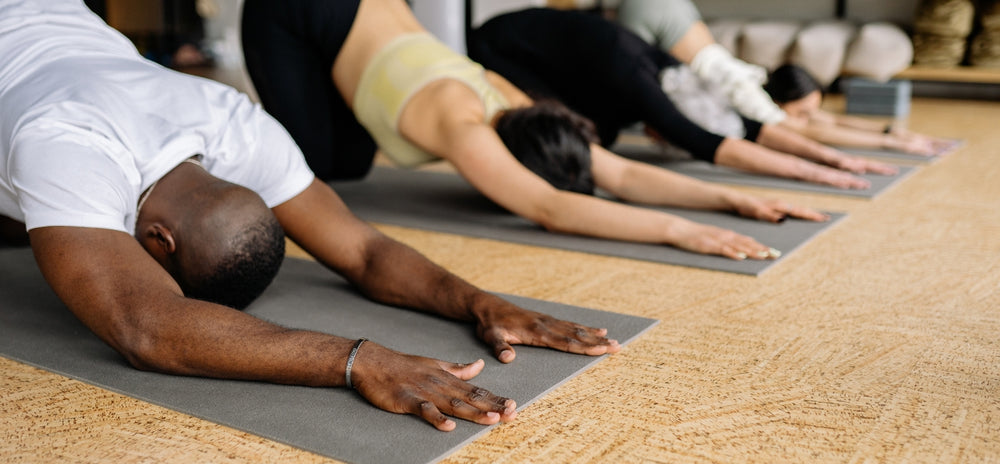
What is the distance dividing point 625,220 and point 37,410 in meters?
1.48

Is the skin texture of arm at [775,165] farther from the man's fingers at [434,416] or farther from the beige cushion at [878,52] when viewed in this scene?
the beige cushion at [878,52]

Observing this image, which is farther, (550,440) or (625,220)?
(625,220)

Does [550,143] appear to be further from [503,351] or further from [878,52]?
[878,52]

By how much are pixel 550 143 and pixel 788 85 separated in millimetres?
1845

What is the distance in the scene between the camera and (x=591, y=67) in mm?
3088

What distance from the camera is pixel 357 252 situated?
1.88 metres

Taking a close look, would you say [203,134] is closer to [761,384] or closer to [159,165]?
[159,165]

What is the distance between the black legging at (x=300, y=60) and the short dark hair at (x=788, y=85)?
2003 millimetres

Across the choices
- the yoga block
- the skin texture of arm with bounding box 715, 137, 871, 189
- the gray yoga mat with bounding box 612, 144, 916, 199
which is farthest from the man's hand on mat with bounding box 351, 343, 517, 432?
the yoga block

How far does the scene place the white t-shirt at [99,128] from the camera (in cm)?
142

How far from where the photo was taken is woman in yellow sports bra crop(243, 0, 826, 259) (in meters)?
2.40

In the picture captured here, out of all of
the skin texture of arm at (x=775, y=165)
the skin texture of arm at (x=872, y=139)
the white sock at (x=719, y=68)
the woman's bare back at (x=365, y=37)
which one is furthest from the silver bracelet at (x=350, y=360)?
the skin texture of arm at (x=872, y=139)

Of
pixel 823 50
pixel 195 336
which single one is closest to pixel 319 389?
pixel 195 336

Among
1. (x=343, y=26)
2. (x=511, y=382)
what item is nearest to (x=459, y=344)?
(x=511, y=382)
